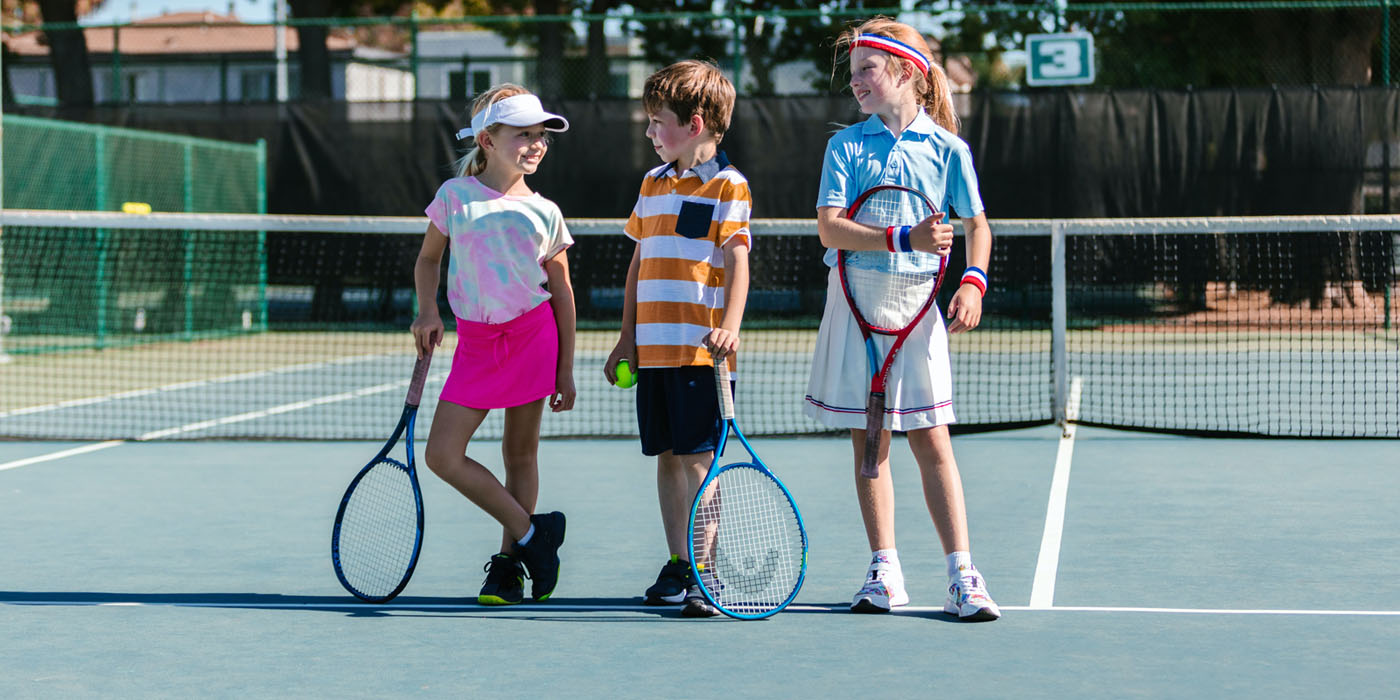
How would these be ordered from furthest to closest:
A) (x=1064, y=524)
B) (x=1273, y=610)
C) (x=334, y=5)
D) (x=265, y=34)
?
(x=265, y=34) → (x=334, y=5) → (x=1064, y=524) → (x=1273, y=610)

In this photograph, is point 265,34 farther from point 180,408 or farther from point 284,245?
point 180,408

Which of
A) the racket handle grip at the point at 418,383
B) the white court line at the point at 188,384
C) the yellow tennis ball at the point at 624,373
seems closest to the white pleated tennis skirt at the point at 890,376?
the yellow tennis ball at the point at 624,373

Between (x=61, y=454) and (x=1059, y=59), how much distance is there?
10.8 m

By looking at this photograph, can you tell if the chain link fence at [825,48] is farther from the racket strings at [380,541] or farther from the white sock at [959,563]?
the white sock at [959,563]

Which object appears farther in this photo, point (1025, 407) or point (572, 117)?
point (572, 117)

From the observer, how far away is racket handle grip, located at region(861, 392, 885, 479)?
4230 mm

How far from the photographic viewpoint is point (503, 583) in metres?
4.55

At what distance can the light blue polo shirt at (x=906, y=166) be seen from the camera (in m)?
4.32

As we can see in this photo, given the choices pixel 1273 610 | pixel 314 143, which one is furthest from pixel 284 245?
pixel 1273 610

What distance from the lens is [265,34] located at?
51625 millimetres

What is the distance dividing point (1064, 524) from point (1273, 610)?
4.91 ft

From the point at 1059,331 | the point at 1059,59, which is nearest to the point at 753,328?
the point at 1059,59

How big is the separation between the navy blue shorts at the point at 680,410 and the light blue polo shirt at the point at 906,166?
495mm

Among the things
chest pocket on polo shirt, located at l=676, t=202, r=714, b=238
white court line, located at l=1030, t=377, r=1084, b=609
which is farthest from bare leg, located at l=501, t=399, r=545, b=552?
white court line, located at l=1030, t=377, r=1084, b=609
